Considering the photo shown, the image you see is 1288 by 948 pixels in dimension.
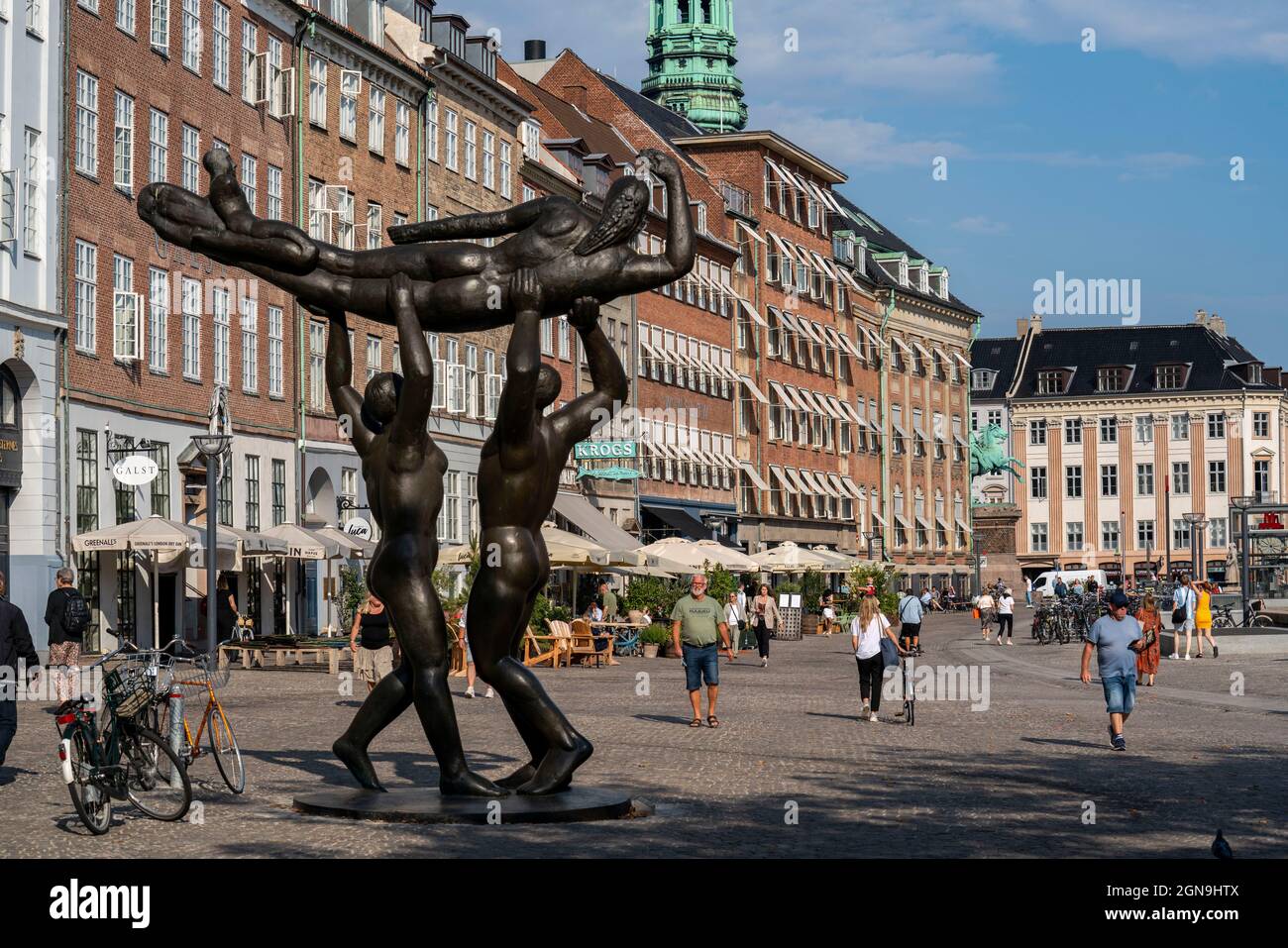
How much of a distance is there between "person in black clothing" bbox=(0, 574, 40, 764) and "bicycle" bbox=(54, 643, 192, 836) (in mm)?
2216

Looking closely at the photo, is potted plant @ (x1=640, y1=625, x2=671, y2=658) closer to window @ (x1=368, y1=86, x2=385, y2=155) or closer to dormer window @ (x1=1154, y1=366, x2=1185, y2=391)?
window @ (x1=368, y1=86, x2=385, y2=155)

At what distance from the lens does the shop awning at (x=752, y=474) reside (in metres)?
82.2

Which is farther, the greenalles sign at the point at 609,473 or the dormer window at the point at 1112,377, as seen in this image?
the dormer window at the point at 1112,377

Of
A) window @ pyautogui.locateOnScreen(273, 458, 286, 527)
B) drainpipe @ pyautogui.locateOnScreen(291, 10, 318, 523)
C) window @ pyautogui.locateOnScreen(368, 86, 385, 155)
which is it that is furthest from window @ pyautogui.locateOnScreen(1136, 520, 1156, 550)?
window @ pyautogui.locateOnScreen(273, 458, 286, 527)

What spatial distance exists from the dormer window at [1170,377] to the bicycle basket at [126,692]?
123 meters

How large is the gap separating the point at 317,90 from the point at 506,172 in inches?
514

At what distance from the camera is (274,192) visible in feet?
155

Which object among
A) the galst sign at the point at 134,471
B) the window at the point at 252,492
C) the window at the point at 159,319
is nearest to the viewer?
the galst sign at the point at 134,471

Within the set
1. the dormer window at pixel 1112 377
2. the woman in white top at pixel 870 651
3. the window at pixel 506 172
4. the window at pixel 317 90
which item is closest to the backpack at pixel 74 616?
the woman in white top at pixel 870 651

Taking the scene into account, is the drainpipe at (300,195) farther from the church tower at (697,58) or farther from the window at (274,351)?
the church tower at (697,58)

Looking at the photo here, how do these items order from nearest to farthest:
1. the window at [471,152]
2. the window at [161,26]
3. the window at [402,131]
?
1. the window at [161,26]
2. the window at [402,131]
3. the window at [471,152]
